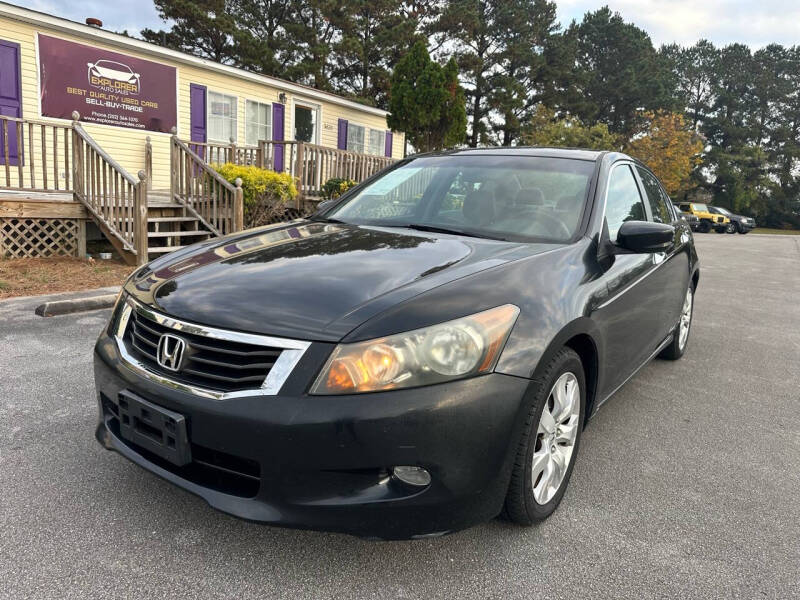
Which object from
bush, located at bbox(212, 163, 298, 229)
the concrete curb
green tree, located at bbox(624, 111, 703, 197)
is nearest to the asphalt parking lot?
the concrete curb

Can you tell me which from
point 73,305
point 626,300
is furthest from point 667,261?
point 73,305

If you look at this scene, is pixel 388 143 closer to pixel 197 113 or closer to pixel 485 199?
pixel 197 113

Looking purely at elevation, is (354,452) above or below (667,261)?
below

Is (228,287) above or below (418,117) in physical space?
below

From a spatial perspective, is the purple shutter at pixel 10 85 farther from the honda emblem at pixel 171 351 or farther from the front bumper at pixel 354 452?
the front bumper at pixel 354 452

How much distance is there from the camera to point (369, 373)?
1.78 metres

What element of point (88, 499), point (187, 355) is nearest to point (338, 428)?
point (187, 355)

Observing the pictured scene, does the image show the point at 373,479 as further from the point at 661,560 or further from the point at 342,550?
the point at 661,560

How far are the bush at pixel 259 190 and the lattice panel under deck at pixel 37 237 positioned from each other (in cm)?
255

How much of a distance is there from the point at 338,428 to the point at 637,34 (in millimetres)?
51098

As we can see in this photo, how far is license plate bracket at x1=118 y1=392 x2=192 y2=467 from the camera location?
1.88m

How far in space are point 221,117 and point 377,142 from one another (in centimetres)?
675

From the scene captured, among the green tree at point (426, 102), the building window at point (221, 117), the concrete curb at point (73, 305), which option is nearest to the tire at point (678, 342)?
the concrete curb at point (73, 305)

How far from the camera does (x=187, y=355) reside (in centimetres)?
194
